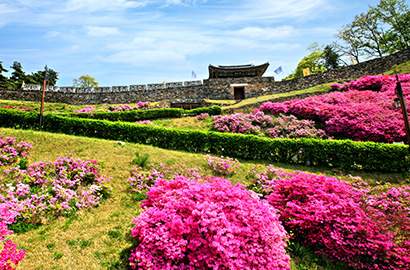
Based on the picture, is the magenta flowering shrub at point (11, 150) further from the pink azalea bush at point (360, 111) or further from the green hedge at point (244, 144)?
the pink azalea bush at point (360, 111)

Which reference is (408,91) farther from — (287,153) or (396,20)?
(396,20)

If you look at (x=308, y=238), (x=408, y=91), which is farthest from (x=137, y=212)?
(x=408, y=91)

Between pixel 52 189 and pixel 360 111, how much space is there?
17886mm

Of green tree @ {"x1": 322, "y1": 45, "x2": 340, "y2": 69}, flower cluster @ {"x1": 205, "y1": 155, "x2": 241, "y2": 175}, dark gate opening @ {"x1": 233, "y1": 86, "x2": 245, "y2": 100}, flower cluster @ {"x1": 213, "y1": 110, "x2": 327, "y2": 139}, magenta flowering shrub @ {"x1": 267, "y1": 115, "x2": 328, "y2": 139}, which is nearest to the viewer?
flower cluster @ {"x1": 205, "y1": 155, "x2": 241, "y2": 175}

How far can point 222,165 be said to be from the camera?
10.5 m

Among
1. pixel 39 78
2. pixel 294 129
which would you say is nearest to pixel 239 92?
pixel 294 129

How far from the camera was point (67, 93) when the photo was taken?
29797mm

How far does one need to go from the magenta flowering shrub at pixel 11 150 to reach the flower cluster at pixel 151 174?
483cm

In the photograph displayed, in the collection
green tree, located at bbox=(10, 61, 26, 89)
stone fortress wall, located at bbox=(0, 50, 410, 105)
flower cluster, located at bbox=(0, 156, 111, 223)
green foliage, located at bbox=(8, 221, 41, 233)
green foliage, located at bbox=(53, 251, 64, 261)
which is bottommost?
green foliage, located at bbox=(53, 251, 64, 261)

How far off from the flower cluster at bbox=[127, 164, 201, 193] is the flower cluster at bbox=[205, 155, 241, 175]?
85 centimetres

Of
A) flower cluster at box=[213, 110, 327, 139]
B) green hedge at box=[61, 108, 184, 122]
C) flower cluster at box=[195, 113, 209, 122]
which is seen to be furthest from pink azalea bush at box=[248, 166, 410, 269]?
green hedge at box=[61, 108, 184, 122]

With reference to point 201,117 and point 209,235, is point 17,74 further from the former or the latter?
point 209,235

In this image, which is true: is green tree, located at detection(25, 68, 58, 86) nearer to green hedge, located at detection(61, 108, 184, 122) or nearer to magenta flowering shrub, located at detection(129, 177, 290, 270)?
green hedge, located at detection(61, 108, 184, 122)

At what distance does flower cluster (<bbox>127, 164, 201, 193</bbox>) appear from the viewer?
8297 mm
